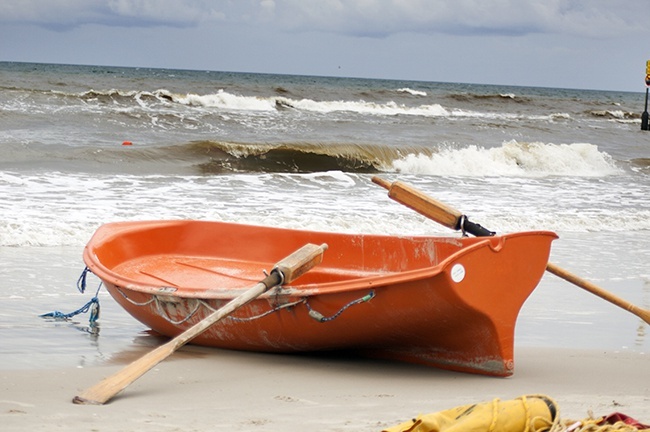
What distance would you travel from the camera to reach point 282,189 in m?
12.8

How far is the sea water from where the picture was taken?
6203 mm

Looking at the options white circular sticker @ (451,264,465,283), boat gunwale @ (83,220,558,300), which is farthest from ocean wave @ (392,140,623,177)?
white circular sticker @ (451,264,465,283)

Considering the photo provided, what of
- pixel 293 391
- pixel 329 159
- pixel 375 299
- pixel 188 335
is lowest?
pixel 329 159

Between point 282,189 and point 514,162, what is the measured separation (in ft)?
24.1

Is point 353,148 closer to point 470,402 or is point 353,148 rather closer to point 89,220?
point 89,220

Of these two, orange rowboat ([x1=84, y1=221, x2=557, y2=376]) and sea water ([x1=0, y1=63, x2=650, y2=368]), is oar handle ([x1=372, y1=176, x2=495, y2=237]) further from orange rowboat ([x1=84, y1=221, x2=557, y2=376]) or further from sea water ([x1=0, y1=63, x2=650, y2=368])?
sea water ([x1=0, y1=63, x2=650, y2=368])

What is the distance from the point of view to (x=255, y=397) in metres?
4.23

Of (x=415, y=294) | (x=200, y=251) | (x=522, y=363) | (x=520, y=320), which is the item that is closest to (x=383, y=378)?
(x=415, y=294)

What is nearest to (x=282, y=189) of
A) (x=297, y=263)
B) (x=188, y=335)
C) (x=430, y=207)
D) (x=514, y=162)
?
(x=430, y=207)

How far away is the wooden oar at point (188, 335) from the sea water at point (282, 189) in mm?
790

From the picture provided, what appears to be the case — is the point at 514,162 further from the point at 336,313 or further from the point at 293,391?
the point at 293,391

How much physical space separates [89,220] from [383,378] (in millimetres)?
5547

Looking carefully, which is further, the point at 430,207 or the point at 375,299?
the point at 430,207

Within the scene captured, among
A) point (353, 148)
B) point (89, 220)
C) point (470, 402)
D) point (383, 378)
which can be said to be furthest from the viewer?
point (353, 148)
